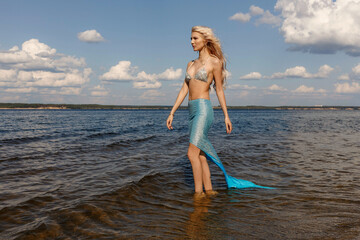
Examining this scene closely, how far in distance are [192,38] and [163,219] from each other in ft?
11.1

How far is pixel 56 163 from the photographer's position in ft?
29.0

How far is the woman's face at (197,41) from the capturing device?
16.3 ft

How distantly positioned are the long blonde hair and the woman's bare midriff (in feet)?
1.56

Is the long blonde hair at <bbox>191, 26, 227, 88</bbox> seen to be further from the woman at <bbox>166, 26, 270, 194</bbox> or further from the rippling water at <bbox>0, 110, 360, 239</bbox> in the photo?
the rippling water at <bbox>0, 110, 360, 239</bbox>

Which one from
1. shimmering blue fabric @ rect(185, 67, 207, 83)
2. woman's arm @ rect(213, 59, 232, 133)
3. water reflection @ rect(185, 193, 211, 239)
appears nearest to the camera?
water reflection @ rect(185, 193, 211, 239)

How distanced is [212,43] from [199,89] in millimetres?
948

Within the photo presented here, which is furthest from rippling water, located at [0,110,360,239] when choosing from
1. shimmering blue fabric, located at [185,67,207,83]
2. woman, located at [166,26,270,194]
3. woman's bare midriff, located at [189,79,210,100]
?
shimmering blue fabric, located at [185,67,207,83]

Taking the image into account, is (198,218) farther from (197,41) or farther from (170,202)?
(197,41)

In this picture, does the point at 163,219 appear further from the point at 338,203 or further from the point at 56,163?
the point at 56,163

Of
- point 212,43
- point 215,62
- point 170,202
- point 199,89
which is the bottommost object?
point 170,202

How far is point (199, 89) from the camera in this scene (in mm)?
4953

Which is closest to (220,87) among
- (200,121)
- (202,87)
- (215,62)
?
(202,87)

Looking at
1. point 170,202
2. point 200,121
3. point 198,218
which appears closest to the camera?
point 198,218

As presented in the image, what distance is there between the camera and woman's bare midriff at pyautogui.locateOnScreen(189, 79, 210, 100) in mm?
4941
